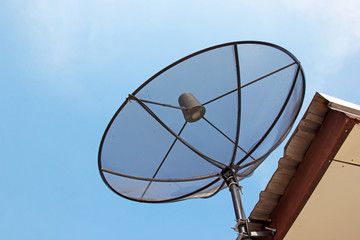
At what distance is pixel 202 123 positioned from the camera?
611 cm

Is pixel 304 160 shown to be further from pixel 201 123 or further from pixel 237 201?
pixel 201 123

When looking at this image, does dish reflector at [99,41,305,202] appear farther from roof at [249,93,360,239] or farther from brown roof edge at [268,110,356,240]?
brown roof edge at [268,110,356,240]

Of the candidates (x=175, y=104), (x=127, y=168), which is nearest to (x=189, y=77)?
(x=175, y=104)

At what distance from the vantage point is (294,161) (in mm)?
4477

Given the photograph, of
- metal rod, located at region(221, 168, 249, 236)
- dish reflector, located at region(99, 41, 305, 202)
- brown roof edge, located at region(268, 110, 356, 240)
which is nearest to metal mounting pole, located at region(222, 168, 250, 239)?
metal rod, located at region(221, 168, 249, 236)

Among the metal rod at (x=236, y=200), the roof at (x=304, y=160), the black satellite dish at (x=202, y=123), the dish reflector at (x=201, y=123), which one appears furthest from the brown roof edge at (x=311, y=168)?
the dish reflector at (x=201, y=123)

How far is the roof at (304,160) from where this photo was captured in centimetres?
407

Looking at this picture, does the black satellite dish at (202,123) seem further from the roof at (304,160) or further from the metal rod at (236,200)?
the roof at (304,160)

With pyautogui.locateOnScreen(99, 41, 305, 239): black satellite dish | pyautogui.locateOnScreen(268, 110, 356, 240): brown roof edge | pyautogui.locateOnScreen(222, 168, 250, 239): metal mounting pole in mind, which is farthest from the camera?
pyautogui.locateOnScreen(99, 41, 305, 239): black satellite dish

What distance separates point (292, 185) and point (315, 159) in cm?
48

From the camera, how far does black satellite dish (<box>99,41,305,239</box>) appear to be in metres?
5.38

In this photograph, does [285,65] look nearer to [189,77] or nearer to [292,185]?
[189,77]

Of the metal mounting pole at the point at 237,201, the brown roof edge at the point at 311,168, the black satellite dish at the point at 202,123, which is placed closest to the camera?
the brown roof edge at the point at 311,168

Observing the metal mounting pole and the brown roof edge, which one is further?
the metal mounting pole
